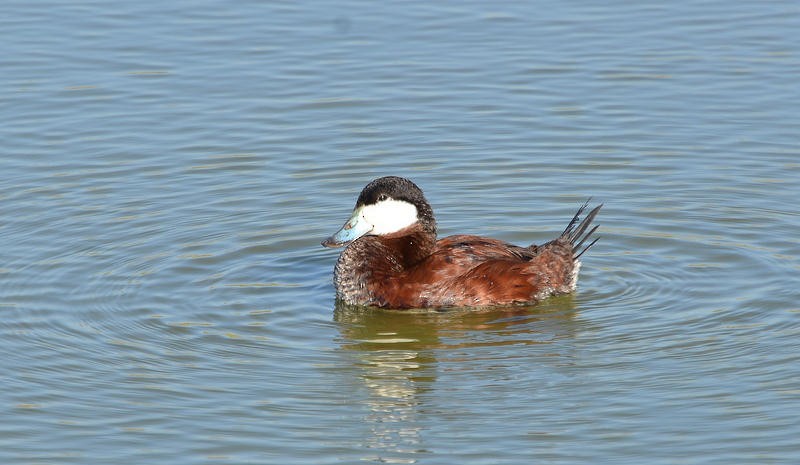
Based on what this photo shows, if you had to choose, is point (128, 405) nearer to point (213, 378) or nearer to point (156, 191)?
point (213, 378)

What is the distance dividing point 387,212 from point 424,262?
1.54 feet

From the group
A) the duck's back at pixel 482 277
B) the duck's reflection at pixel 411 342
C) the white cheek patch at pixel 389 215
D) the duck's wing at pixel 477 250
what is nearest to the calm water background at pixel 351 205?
the duck's reflection at pixel 411 342

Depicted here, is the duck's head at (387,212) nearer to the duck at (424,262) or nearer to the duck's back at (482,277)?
the duck at (424,262)

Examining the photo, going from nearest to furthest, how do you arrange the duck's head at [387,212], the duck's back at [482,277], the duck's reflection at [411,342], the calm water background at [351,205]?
the calm water background at [351,205], the duck's reflection at [411,342], the duck's back at [482,277], the duck's head at [387,212]

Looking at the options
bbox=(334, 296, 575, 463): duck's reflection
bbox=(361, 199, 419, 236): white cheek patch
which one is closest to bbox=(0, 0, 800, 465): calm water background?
bbox=(334, 296, 575, 463): duck's reflection

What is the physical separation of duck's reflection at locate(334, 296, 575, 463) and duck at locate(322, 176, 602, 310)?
0.35 ft

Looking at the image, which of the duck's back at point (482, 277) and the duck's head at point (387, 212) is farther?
the duck's head at point (387, 212)

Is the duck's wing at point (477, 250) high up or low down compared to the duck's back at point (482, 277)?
up

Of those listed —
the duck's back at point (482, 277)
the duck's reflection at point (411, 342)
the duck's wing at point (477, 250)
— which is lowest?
the duck's reflection at point (411, 342)

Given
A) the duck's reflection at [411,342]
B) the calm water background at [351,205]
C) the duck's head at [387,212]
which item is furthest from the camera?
the duck's head at [387,212]

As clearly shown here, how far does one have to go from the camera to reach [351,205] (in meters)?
11.7

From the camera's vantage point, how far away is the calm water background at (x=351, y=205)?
7.77 metres

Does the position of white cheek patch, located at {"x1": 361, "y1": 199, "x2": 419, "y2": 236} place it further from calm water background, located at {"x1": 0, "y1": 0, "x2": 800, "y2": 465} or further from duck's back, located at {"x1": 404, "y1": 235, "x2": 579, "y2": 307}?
calm water background, located at {"x1": 0, "y1": 0, "x2": 800, "y2": 465}

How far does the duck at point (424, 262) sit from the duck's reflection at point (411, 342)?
105mm
